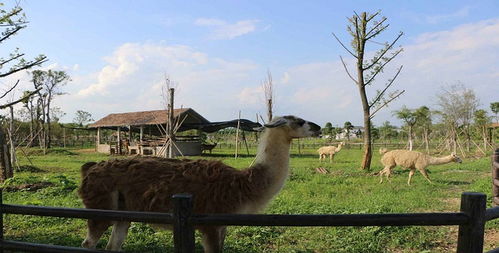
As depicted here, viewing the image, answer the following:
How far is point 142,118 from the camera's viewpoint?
3341cm

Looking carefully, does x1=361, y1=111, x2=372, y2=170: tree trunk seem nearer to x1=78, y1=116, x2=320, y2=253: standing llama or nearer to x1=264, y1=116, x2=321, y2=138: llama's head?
x1=264, y1=116, x2=321, y2=138: llama's head

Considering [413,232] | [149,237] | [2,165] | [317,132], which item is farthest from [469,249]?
[2,165]

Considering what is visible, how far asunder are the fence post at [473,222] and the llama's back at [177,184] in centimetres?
207

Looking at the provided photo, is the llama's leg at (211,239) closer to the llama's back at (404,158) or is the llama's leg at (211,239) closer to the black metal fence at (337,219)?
the black metal fence at (337,219)

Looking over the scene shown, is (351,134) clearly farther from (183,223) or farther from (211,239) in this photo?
(183,223)

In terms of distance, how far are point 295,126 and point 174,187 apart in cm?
166

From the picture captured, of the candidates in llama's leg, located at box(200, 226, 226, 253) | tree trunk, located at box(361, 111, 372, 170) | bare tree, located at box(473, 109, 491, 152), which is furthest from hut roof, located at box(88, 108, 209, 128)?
llama's leg, located at box(200, 226, 226, 253)

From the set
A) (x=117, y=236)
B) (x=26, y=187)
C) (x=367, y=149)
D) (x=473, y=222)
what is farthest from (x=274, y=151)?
(x=367, y=149)

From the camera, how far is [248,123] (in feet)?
91.5

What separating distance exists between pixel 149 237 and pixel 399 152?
975 centimetres

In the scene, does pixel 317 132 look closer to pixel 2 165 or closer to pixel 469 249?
pixel 469 249

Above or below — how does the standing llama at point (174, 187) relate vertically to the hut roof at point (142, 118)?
below

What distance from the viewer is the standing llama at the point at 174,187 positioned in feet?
12.6

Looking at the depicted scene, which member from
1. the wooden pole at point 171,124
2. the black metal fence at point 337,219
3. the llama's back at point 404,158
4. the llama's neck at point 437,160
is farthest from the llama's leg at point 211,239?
the wooden pole at point 171,124
